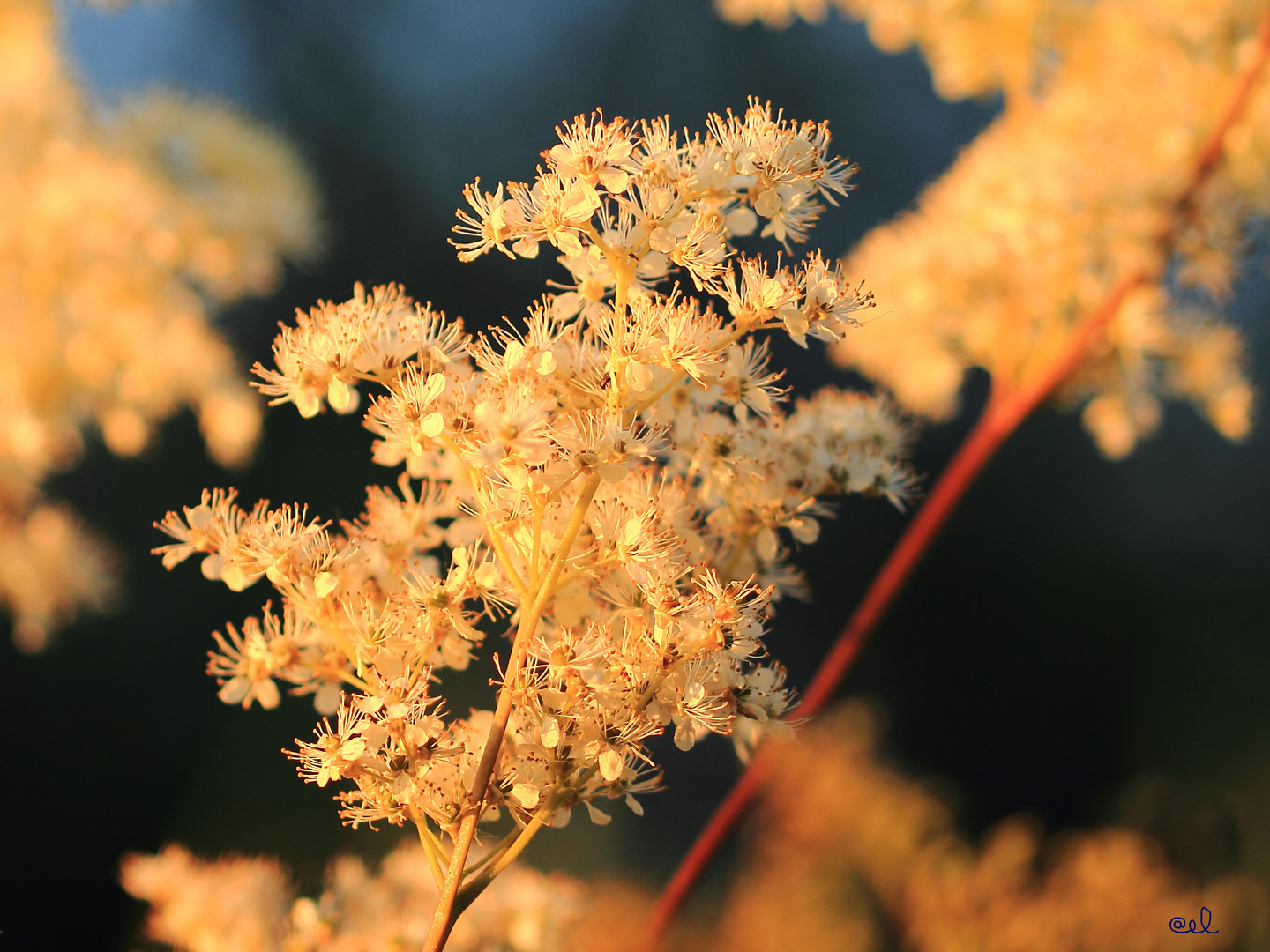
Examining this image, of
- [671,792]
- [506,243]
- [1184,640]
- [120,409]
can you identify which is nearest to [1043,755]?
[1184,640]

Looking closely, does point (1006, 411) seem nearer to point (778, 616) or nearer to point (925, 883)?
point (925, 883)

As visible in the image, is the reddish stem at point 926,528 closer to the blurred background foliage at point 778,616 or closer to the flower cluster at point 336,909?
the flower cluster at point 336,909

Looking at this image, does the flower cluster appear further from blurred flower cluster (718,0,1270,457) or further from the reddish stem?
blurred flower cluster (718,0,1270,457)

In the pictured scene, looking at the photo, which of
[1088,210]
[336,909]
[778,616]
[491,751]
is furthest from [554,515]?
[778,616]

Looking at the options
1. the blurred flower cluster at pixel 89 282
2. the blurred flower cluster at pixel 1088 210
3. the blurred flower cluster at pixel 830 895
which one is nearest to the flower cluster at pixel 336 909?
the blurred flower cluster at pixel 830 895

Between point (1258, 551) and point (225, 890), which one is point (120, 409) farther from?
point (1258, 551)
